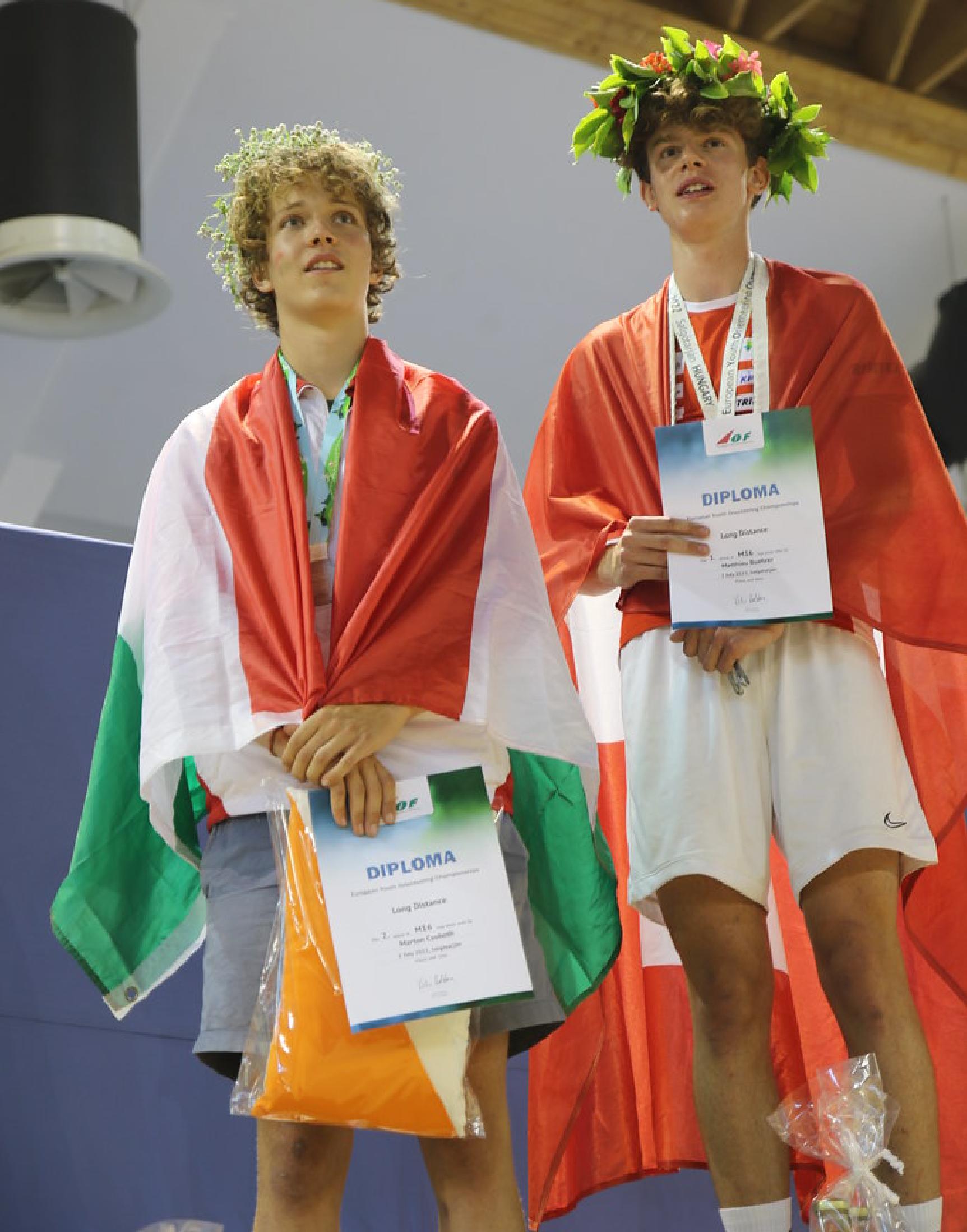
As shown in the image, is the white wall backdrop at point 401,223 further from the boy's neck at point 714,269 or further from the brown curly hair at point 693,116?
the boy's neck at point 714,269

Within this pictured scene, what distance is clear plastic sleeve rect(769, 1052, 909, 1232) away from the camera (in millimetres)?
2090

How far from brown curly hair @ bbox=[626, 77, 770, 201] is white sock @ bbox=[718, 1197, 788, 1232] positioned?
144 cm

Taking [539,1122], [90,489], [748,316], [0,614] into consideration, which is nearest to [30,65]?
[90,489]

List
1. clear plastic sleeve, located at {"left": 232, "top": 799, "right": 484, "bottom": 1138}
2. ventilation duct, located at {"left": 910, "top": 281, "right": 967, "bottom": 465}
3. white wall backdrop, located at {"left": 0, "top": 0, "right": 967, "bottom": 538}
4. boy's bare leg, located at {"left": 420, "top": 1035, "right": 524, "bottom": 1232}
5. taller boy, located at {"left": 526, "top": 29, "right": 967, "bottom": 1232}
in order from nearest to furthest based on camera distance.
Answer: clear plastic sleeve, located at {"left": 232, "top": 799, "right": 484, "bottom": 1138} → boy's bare leg, located at {"left": 420, "top": 1035, "right": 524, "bottom": 1232} → taller boy, located at {"left": 526, "top": 29, "right": 967, "bottom": 1232} → white wall backdrop, located at {"left": 0, "top": 0, "right": 967, "bottom": 538} → ventilation duct, located at {"left": 910, "top": 281, "right": 967, "bottom": 465}

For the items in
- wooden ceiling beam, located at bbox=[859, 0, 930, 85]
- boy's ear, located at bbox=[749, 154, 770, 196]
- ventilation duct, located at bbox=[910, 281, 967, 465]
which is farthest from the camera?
ventilation duct, located at bbox=[910, 281, 967, 465]

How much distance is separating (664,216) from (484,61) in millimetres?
3798

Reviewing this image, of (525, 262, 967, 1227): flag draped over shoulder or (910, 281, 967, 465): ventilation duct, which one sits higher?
(910, 281, 967, 465): ventilation duct

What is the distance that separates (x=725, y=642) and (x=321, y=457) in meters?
0.60

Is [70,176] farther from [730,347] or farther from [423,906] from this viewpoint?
[423,906]

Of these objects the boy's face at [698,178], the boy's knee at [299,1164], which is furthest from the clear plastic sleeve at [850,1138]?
the boy's face at [698,178]

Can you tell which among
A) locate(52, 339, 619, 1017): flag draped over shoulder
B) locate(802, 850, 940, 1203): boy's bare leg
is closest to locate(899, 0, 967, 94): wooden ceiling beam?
locate(52, 339, 619, 1017): flag draped over shoulder

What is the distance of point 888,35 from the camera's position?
644 cm
